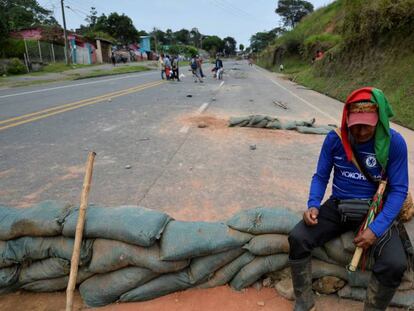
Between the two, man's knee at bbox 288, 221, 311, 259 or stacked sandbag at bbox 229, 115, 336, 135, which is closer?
man's knee at bbox 288, 221, 311, 259

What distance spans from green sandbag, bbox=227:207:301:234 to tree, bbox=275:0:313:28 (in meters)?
73.6

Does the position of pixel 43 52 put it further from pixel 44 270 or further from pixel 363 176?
pixel 363 176

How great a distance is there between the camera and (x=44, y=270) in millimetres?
2439

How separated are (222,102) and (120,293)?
349 inches

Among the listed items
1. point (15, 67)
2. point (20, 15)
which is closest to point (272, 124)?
point (15, 67)

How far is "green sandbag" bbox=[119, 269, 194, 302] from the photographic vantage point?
2.38 m

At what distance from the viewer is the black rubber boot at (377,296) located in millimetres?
1965

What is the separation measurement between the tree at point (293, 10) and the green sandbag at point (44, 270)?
74203 millimetres

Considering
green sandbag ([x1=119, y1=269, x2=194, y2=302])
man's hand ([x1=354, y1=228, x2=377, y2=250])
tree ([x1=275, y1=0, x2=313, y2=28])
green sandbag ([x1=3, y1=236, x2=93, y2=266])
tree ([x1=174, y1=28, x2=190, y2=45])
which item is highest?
tree ([x1=275, y1=0, x2=313, y2=28])

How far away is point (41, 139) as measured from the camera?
5867 millimetres

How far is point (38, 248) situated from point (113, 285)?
2.02 feet

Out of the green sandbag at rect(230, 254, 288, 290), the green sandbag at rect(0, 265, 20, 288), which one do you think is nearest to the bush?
the green sandbag at rect(0, 265, 20, 288)

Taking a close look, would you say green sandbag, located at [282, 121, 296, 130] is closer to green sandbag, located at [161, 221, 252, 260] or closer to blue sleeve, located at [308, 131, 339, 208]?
blue sleeve, located at [308, 131, 339, 208]

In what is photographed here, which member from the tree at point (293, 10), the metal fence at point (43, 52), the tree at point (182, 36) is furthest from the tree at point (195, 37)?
the metal fence at point (43, 52)
